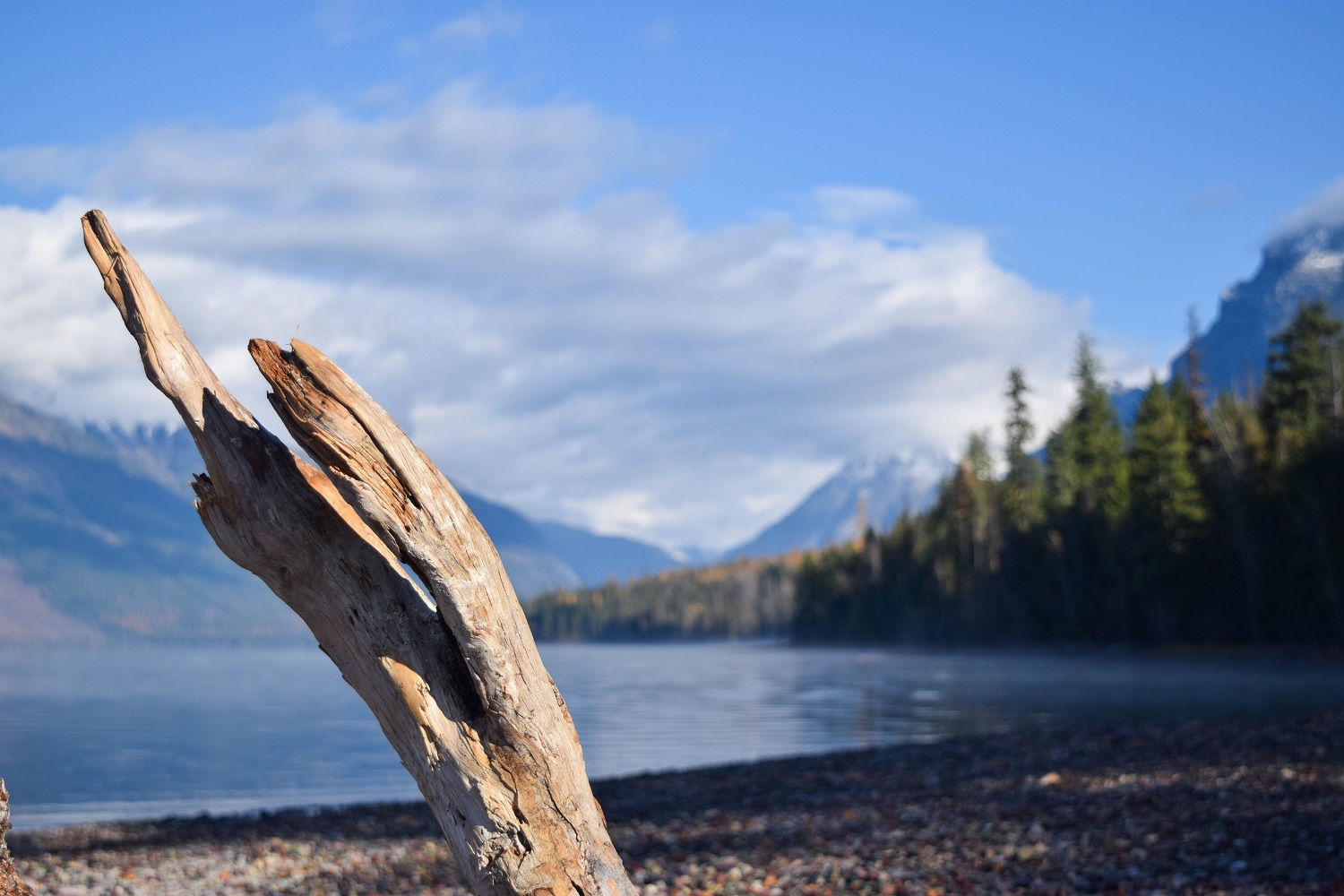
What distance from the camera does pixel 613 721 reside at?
39938 mm

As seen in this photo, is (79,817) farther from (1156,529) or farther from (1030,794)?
(1156,529)

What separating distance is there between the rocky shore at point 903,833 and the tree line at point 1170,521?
42.2 meters

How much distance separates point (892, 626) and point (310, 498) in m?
126

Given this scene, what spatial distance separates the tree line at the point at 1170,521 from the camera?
57969 mm

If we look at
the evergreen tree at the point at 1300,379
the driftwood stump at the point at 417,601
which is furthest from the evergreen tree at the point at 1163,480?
the driftwood stump at the point at 417,601

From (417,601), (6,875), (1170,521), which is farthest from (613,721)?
(1170,521)

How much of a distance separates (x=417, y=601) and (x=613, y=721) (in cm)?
3698

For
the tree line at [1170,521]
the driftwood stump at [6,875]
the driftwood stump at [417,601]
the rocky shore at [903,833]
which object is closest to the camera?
the driftwood stump at [6,875]

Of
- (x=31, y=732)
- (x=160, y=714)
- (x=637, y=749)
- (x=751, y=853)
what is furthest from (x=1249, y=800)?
(x=160, y=714)

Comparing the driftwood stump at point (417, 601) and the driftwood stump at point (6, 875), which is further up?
the driftwood stump at point (417, 601)

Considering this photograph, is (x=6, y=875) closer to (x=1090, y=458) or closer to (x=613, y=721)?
(x=613, y=721)

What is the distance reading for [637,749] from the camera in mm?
30391

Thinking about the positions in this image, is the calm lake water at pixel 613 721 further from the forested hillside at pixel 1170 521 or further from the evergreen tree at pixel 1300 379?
the evergreen tree at pixel 1300 379

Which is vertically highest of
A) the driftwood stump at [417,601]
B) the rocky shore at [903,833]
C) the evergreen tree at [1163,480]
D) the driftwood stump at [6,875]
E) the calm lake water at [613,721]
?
the evergreen tree at [1163,480]
